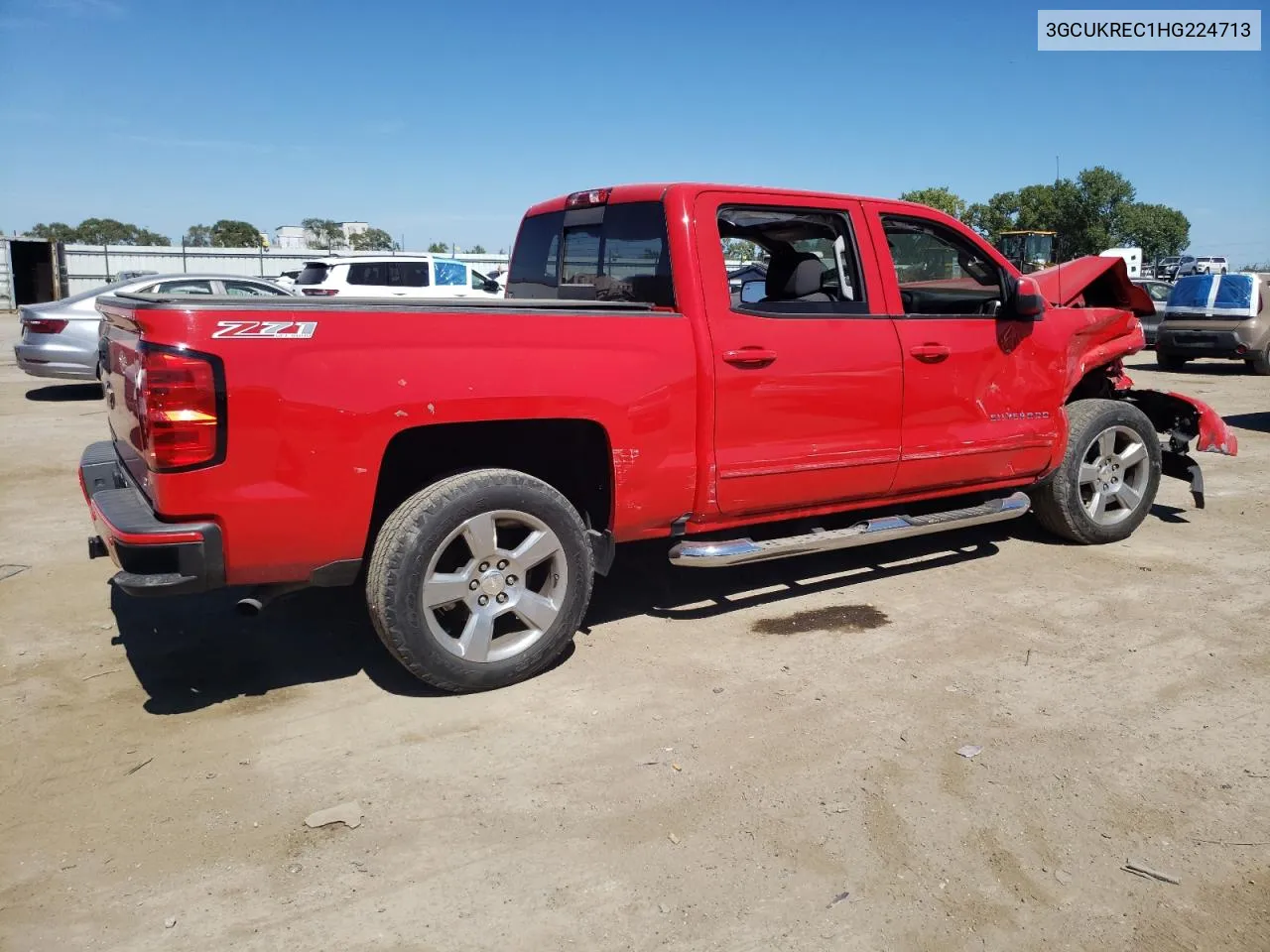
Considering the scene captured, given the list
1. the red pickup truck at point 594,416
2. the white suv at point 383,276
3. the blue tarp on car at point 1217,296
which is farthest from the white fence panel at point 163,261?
the red pickup truck at point 594,416

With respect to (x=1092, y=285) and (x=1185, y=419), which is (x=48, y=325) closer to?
(x=1092, y=285)

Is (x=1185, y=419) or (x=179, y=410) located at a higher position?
(x=179, y=410)

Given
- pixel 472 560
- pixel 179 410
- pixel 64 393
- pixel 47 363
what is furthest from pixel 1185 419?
pixel 64 393

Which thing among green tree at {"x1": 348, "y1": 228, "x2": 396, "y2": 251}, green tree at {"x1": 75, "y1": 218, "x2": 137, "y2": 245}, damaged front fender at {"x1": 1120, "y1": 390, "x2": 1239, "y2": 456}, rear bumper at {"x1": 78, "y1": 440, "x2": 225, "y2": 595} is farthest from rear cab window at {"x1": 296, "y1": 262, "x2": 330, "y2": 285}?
green tree at {"x1": 75, "y1": 218, "x2": 137, "y2": 245}

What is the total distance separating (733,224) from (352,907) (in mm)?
3353

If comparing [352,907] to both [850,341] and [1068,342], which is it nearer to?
[850,341]

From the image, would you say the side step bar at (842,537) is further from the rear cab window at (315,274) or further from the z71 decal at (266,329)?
the rear cab window at (315,274)

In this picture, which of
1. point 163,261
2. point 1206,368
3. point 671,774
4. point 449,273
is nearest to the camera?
point 671,774

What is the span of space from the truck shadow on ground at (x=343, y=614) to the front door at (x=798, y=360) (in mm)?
774

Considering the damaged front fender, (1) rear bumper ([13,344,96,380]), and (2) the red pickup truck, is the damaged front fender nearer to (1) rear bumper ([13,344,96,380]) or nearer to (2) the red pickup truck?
(2) the red pickup truck

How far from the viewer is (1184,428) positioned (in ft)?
21.1

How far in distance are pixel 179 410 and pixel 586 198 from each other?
250cm

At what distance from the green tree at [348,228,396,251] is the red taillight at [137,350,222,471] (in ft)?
208

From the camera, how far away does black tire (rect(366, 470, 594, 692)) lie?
3.56 meters
